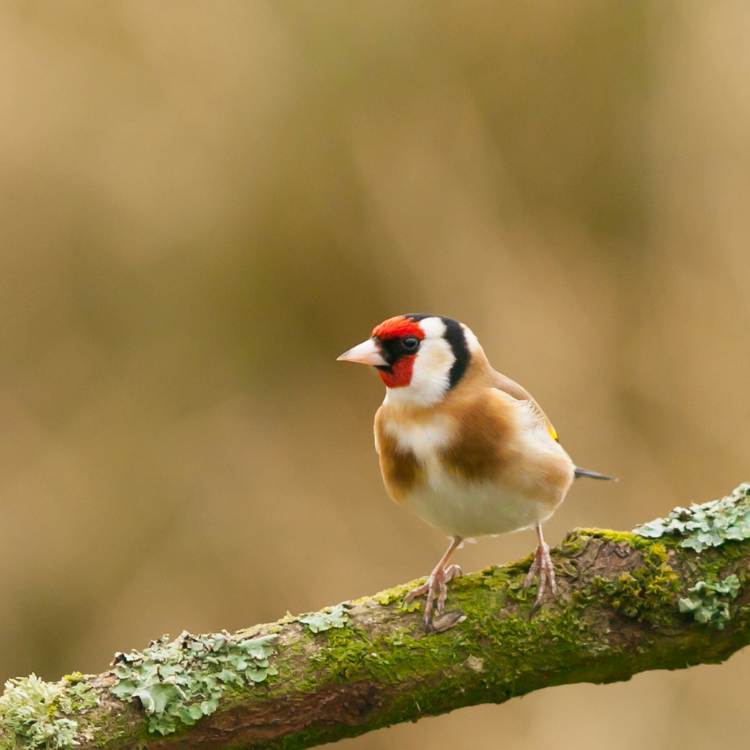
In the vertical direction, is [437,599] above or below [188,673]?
above

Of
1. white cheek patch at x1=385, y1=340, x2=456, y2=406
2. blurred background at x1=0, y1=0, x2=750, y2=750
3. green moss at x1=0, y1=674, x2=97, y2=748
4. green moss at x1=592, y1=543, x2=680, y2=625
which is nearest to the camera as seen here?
green moss at x1=0, y1=674, x2=97, y2=748

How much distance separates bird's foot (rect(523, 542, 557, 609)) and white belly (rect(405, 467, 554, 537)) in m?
0.20

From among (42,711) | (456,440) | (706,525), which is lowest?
(42,711)

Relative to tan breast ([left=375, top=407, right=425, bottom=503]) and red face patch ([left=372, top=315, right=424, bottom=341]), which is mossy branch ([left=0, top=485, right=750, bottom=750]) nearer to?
tan breast ([left=375, top=407, right=425, bottom=503])

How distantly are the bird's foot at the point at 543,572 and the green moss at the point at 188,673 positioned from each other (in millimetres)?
456

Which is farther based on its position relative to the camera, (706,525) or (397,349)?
(397,349)

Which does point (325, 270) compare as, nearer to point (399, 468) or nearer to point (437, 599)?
point (399, 468)

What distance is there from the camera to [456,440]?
2.29 meters

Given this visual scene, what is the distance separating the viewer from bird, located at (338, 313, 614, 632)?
228cm

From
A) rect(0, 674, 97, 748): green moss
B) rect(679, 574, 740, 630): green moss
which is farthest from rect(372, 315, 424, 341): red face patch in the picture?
rect(0, 674, 97, 748): green moss

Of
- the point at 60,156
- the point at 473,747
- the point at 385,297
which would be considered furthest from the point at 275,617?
the point at 60,156

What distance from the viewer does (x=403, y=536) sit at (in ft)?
13.0

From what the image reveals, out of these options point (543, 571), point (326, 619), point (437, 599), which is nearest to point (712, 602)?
point (543, 571)

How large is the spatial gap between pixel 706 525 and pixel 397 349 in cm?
70
